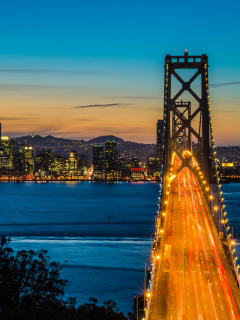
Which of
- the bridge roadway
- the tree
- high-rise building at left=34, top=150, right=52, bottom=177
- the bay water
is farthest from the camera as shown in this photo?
high-rise building at left=34, top=150, right=52, bottom=177

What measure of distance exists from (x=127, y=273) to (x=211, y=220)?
518 cm

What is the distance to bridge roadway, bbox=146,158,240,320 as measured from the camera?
45.9ft

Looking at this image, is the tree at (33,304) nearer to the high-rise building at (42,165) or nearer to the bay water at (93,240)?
the bay water at (93,240)

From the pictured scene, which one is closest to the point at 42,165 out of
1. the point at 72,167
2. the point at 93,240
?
the point at 72,167

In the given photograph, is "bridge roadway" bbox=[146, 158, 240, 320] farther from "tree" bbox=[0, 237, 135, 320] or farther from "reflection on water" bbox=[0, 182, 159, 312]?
"reflection on water" bbox=[0, 182, 159, 312]

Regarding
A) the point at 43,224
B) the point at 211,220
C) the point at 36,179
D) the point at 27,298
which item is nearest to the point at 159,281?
the point at 27,298

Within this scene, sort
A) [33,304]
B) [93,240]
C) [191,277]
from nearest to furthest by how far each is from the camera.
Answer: [33,304] < [191,277] < [93,240]

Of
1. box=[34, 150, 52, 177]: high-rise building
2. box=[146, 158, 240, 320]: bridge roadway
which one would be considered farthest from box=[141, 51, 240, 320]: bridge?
box=[34, 150, 52, 177]: high-rise building

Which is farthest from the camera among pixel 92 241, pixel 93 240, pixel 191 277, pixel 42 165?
pixel 42 165

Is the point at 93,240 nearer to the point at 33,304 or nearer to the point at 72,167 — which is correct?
the point at 33,304

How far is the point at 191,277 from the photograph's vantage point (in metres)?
17.7

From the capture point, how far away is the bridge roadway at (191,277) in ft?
45.9

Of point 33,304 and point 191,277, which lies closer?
point 33,304

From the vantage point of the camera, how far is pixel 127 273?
93.4 feet
